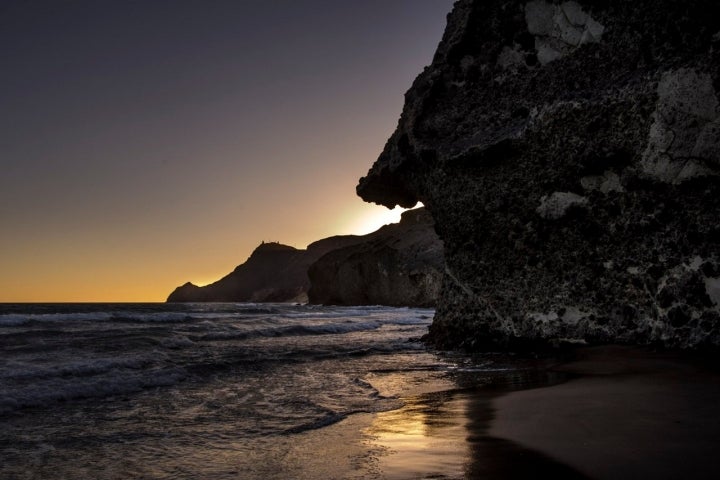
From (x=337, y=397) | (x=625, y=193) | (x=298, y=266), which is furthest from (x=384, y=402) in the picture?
(x=298, y=266)

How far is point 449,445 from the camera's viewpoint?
350 cm

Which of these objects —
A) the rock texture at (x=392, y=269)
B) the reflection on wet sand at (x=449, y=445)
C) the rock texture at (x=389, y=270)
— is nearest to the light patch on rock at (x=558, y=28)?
the reflection on wet sand at (x=449, y=445)

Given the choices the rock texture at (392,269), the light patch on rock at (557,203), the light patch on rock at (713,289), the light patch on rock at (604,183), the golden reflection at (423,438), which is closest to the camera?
the golden reflection at (423,438)

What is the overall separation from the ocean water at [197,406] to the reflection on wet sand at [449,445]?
206 mm

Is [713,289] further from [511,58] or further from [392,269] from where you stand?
[392,269]

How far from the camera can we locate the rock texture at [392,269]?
4828cm

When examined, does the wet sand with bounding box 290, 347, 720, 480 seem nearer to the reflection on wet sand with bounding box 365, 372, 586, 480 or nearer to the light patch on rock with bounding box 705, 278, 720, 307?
the reflection on wet sand with bounding box 365, 372, 586, 480

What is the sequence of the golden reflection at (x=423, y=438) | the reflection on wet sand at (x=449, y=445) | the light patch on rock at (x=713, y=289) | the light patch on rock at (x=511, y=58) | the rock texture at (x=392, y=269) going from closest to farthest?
the reflection on wet sand at (x=449, y=445) → the golden reflection at (x=423, y=438) → the light patch on rock at (x=713, y=289) → the light patch on rock at (x=511, y=58) → the rock texture at (x=392, y=269)

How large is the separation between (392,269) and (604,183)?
4393cm

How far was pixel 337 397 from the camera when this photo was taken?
5844 millimetres

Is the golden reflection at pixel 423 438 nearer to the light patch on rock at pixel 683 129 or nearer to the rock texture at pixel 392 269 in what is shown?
the light patch on rock at pixel 683 129

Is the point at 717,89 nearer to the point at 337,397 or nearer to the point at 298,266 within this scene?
the point at 337,397

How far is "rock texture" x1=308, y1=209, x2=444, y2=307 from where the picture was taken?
158ft

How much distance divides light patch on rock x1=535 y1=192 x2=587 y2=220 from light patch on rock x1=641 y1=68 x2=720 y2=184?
1.20 m
